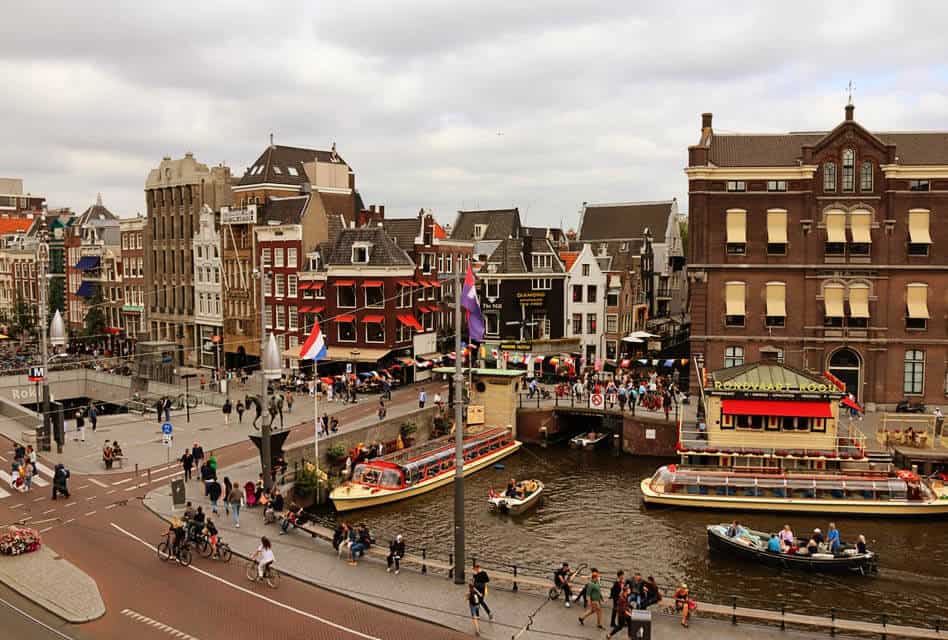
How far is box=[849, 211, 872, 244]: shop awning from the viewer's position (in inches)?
2023

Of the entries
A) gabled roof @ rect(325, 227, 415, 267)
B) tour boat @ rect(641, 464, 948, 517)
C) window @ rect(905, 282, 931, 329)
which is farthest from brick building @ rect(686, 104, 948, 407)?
gabled roof @ rect(325, 227, 415, 267)

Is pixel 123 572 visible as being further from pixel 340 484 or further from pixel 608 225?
pixel 608 225

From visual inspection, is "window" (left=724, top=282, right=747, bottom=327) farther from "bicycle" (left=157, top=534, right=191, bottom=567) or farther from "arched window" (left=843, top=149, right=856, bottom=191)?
"bicycle" (left=157, top=534, right=191, bottom=567)

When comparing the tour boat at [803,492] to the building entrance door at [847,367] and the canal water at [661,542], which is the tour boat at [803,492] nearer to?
the canal water at [661,542]

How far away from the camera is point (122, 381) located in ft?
216

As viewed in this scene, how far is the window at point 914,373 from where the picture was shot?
51.5 meters

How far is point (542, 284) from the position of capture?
7069 centimetres

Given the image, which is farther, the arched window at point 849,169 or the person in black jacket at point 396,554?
the arched window at point 849,169

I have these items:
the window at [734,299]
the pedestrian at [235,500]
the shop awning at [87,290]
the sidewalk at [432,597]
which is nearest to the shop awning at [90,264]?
the shop awning at [87,290]

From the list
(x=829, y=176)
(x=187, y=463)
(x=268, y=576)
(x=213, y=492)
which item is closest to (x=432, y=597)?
(x=268, y=576)

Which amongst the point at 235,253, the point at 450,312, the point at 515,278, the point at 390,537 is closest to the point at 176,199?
the point at 235,253

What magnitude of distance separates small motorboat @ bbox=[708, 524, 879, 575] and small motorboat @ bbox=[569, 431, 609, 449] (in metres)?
20.1

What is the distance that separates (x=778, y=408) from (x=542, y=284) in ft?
99.0

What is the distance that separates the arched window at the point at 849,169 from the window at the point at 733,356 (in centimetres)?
1222
